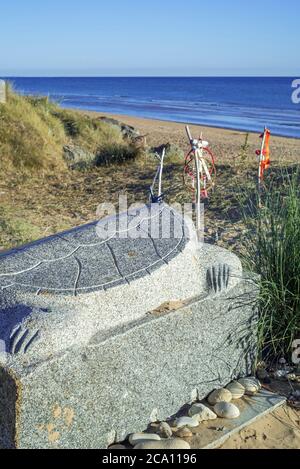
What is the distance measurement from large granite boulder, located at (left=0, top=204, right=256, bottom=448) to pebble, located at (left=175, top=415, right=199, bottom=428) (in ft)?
0.28

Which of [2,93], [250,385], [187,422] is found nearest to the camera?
[187,422]

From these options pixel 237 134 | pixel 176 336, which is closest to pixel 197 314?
pixel 176 336

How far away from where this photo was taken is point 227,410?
2.77 metres

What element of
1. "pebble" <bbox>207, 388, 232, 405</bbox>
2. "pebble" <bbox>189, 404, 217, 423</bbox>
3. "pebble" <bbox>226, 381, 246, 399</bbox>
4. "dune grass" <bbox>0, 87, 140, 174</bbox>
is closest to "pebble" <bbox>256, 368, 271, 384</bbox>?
"pebble" <bbox>226, 381, 246, 399</bbox>

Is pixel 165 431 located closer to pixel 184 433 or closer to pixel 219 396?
pixel 184 433

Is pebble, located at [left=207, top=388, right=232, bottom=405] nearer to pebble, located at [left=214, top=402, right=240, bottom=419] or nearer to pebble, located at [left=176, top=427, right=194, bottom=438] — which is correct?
pebble, located at [left=214, top=402, right=240, bottom=419]

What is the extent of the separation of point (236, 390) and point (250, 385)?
91mm

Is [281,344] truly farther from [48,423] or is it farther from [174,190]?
[174,190]

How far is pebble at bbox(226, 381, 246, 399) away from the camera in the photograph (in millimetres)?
2978

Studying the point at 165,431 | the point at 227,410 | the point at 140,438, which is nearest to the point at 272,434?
the point at 227,410

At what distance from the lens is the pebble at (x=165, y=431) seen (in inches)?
102
